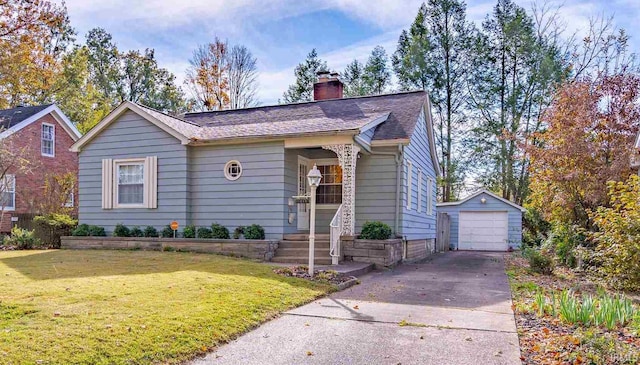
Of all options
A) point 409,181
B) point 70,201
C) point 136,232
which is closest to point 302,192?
point 409,181

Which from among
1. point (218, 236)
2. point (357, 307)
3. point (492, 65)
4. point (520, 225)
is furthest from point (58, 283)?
point (492, 65)

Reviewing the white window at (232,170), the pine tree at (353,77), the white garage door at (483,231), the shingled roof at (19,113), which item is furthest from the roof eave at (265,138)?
the pine tree at (353,77)

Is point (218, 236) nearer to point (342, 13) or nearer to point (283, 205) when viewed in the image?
point (283, 205)

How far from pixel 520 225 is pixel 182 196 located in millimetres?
14910

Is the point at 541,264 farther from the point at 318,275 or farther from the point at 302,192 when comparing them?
the point at 302,192

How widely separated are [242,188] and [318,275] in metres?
4.17

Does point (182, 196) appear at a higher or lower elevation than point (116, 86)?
lower

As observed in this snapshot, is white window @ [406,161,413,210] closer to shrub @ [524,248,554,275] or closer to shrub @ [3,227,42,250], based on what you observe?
shrub @ [524,248,554,275]

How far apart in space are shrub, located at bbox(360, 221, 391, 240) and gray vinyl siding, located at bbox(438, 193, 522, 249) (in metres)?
11.3

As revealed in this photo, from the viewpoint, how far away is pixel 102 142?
13.3 meters

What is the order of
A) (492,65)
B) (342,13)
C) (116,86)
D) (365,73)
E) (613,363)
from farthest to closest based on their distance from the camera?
(116,86), (365,73), (492,65), (342,13), (613,363)

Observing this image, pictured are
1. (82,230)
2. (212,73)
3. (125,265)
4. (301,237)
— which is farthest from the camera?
(212,73)

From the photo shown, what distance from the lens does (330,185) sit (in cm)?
1282

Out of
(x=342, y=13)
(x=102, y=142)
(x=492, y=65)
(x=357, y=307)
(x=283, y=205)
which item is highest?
(x=492, y=65)
